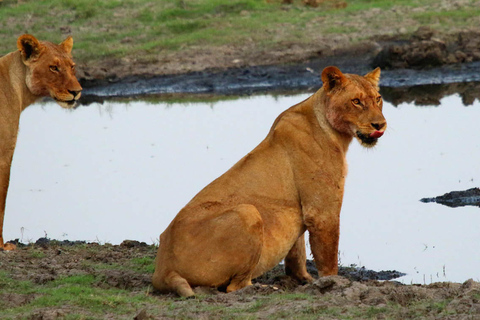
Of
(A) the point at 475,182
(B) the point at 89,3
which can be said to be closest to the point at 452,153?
(A) the point at 475,182

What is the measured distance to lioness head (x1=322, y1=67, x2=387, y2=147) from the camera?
6.63 m

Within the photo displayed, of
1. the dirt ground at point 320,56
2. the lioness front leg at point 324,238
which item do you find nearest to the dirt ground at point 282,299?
the lioness front leg at point 324,238

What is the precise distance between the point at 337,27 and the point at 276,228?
49.1ft

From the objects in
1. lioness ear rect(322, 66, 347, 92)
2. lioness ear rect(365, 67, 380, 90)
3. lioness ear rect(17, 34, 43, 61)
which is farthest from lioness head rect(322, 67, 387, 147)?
lioness ear rect(17, 34, 43, 61)

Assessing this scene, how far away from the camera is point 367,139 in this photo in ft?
21.8

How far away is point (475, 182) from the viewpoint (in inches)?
433

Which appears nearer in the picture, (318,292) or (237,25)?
(318,292)

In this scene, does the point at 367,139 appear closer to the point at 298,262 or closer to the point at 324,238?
A: the point at 324,238

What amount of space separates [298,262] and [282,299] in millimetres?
1289

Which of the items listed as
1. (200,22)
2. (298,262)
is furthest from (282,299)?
(200,22)

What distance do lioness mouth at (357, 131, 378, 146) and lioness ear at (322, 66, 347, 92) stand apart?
1.29ft

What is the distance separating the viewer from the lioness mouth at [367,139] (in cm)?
664

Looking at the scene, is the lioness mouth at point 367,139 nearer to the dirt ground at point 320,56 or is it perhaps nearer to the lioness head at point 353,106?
the lioness head at point 353,106

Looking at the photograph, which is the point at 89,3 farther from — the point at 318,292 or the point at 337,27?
the point at 318,292
